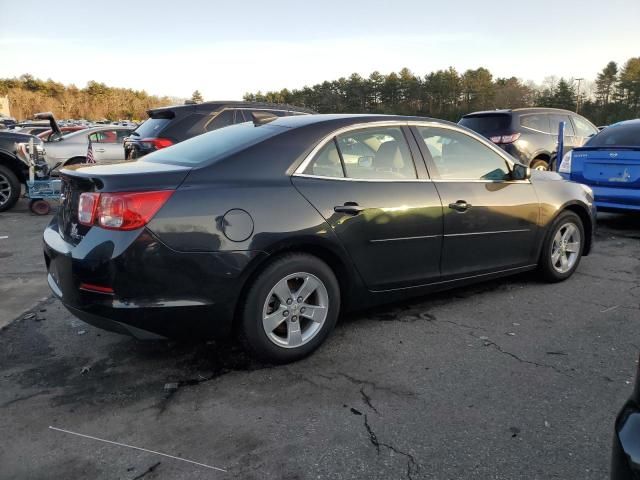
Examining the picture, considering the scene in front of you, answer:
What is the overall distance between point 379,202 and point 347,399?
4.51 feet

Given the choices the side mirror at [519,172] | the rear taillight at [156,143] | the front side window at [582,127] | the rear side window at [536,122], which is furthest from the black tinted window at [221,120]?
the front side window at [582,127]

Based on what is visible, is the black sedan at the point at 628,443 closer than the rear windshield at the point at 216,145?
Yes

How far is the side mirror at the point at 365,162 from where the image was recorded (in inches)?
147

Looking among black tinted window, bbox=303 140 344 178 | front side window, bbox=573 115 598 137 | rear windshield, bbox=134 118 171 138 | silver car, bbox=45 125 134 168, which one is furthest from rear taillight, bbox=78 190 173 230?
front side window, bbox=573 115 598 137

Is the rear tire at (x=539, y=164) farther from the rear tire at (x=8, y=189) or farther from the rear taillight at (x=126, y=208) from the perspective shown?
the rear tire at (x=8, y=189)

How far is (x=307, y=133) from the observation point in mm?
3574

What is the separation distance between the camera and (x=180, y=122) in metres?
7.71

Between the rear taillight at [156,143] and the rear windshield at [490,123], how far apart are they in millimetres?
6100

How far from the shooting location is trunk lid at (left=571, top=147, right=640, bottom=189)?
6.85 m

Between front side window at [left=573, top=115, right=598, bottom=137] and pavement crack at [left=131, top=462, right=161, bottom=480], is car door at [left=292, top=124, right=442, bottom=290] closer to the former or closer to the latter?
pavement crack at [left=131, top=462, right=161, bottom=480]

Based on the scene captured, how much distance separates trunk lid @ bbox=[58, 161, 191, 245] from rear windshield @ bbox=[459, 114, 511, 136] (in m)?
8.30

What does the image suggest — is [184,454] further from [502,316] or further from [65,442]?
[502,316]

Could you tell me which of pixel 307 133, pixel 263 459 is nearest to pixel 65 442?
pixel 263 459

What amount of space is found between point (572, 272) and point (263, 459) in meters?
3.96
